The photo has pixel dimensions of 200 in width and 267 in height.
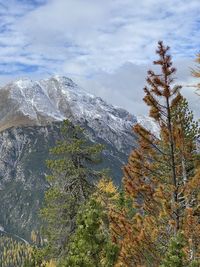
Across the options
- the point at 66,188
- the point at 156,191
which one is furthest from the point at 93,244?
the point at 66,188

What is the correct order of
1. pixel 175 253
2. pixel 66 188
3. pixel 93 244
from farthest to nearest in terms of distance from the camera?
pixel 66 188
pixel 93 244
pixel 175 253

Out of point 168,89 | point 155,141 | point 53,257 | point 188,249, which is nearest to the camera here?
point 168,89

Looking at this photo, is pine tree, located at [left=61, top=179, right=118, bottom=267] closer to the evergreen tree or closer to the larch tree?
the larch tree

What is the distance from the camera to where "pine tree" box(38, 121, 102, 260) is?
30812mm

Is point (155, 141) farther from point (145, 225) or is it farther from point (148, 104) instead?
point (145, 225)

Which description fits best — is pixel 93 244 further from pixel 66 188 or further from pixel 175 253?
pixel 66 188

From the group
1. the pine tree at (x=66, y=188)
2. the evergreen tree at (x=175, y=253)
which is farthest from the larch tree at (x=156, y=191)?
the pine tree at (x=66, y=188)

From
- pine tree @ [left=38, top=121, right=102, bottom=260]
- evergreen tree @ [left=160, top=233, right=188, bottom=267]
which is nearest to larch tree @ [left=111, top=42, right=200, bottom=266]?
evergreen tree @ [left=160, top=233, right=188, bottom=267]

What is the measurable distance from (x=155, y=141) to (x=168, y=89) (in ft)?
5.98

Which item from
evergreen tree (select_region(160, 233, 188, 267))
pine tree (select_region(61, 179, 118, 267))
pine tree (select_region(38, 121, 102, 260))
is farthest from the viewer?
pine tree (select_region(38, 121, 102, 260))

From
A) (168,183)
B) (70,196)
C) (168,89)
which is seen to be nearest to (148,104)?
(168,89)

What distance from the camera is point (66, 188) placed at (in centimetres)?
3181

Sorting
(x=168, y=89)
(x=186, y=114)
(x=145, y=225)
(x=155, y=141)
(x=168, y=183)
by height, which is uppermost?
(x=186, y=114)

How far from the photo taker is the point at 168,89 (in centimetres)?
1394
